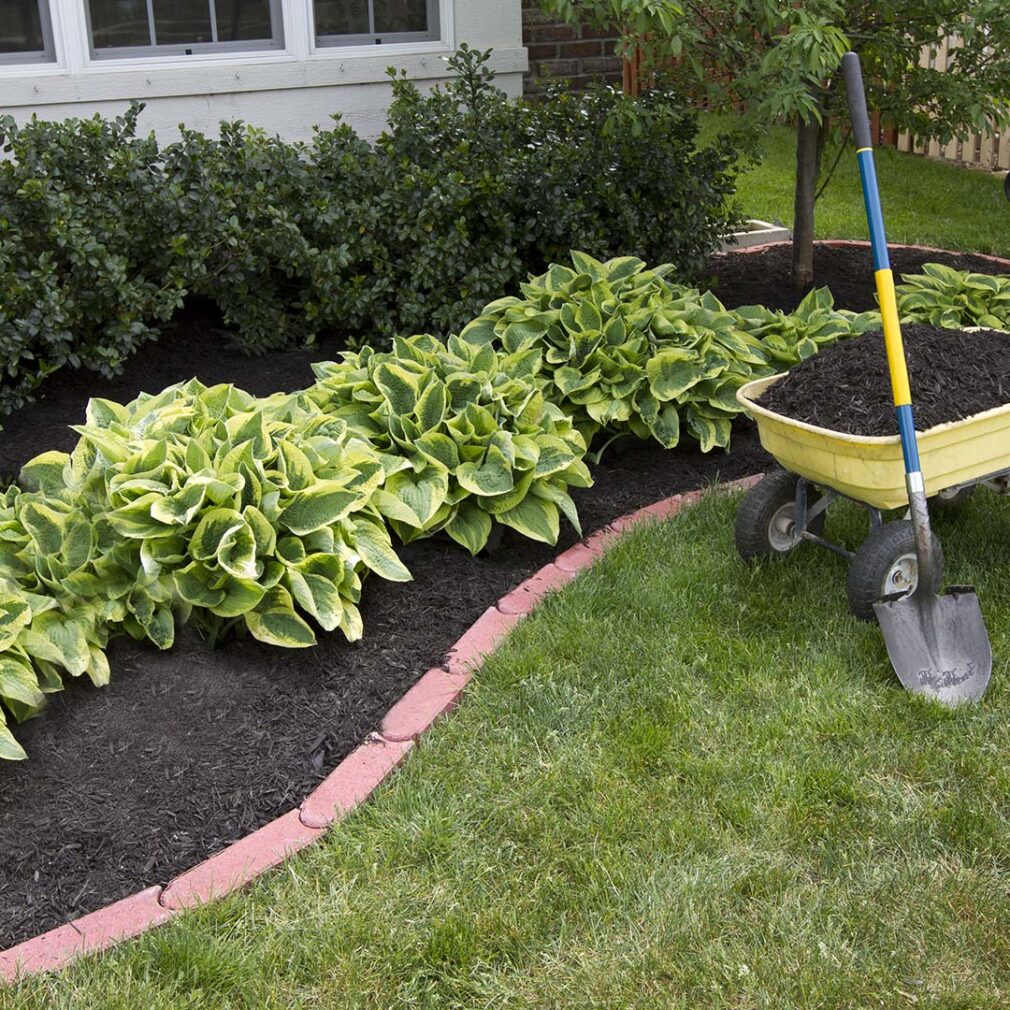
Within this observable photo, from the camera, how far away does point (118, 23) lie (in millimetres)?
5750

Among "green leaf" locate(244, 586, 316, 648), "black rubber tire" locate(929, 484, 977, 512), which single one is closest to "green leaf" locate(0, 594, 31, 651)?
"green leaf" locate(244, 586, 316, 648)

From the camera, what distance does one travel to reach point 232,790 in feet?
10.1

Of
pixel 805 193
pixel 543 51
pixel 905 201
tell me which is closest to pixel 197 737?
pixel 805 193

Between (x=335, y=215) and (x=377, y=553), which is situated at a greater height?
(x=335, y=215)

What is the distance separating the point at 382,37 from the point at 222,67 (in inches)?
33.5

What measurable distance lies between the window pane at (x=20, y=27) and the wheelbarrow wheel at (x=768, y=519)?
12.8 ft

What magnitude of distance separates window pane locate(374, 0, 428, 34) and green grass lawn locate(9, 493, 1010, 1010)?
3.66 m

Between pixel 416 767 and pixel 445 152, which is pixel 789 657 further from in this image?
pixel 445 152

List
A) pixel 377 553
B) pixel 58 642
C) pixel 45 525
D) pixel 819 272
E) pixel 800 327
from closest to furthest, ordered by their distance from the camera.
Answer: pixel 58 642 < pixel 45 525 < pixel 377 553 < pixel 800 327 < pixel 819 272

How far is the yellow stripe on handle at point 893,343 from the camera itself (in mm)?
3381

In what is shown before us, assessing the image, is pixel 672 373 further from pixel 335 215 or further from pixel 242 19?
pixel 242 19

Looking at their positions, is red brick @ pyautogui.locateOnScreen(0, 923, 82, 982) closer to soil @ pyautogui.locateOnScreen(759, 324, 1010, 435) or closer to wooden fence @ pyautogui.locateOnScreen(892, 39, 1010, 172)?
soil @ pyautogui.locateOnScreen(759, 324, 1010, 435)

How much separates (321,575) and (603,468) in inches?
64.4

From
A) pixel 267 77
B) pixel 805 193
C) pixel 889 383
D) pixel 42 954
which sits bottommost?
pixel 42 954
